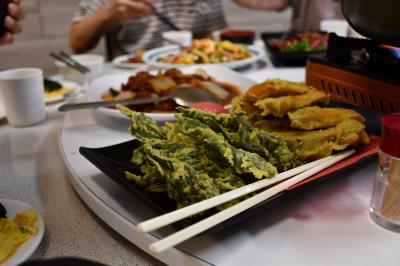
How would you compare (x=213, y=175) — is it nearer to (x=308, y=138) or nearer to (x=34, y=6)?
(x=308, y=138)

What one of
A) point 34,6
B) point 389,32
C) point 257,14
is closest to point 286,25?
point 257,14

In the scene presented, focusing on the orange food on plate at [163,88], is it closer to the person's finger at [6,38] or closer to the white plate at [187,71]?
the white plate at [187,71]

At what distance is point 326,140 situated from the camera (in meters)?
0.70

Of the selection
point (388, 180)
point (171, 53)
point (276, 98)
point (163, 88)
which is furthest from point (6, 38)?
point (388, 180)

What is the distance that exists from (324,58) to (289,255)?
1.80 feet

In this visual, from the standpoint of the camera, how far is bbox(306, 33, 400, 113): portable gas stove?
81 cm

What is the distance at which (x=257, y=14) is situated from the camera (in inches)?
157

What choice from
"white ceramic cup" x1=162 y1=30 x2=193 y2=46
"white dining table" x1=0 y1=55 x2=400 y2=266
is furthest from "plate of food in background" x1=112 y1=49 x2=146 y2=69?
"white dining table" x1=0 y1=55 x2=400 y2=266

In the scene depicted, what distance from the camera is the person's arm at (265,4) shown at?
278 cm

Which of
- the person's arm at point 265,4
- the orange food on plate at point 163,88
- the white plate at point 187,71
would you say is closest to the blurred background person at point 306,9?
the person's arm at point 265,4

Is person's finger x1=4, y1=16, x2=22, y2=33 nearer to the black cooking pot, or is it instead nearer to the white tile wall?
the black cooking pot

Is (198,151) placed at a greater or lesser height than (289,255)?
greater

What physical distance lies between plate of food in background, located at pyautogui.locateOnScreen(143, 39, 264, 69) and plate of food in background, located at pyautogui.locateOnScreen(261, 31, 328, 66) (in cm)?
8

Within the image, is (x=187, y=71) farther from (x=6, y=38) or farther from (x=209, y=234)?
(x=209, y=234)
